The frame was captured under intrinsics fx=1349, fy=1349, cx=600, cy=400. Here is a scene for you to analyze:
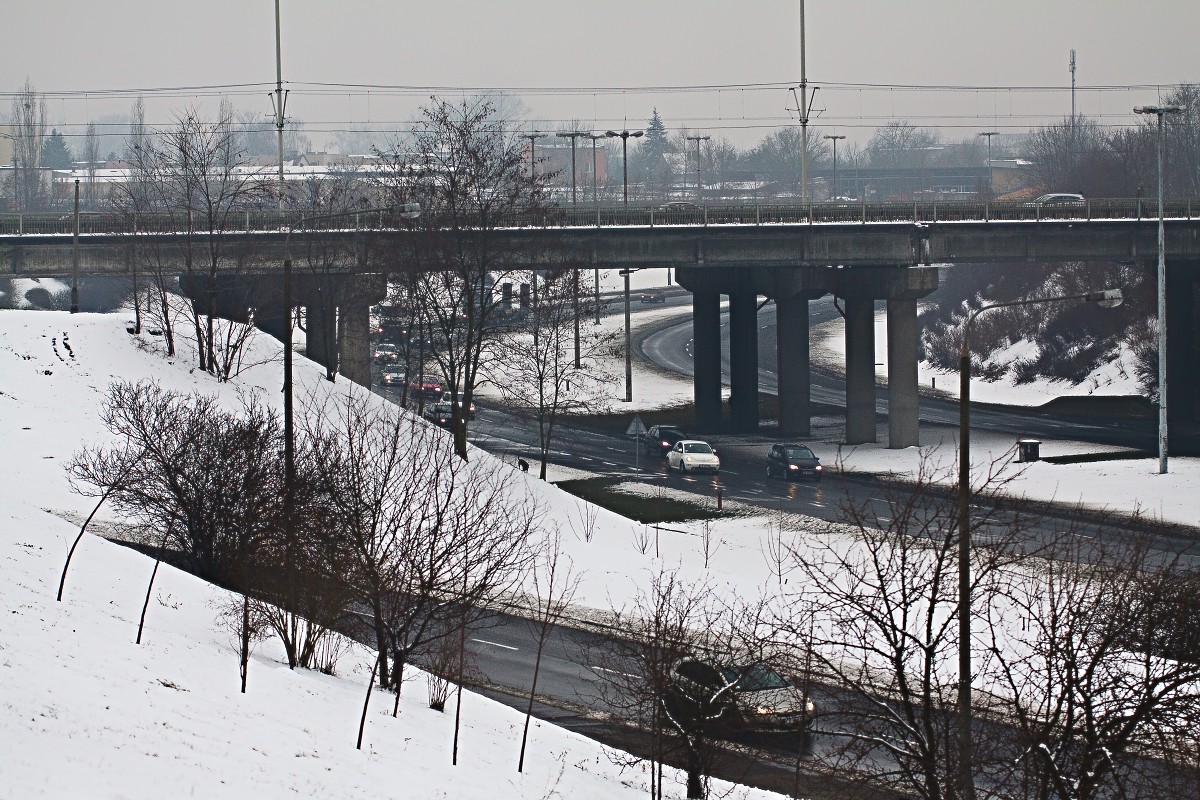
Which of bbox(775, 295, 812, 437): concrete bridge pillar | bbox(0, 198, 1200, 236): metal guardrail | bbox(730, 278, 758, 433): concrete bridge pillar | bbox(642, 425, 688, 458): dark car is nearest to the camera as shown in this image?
Result: bbox(642, 425, 688, 458): dark car

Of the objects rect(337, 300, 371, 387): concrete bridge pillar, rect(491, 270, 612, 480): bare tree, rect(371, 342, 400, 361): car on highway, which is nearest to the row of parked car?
rect(491, 270, 612, 480): bare tree

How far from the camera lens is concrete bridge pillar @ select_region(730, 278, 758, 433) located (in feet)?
214

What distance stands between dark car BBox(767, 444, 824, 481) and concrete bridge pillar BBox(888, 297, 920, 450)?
8970 millimetres

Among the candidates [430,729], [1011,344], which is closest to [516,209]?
[430,729]

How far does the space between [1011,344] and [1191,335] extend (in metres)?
23.0

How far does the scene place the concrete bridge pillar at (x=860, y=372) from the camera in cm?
5938

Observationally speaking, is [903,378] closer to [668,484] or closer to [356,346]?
[668,484]

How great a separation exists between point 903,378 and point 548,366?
51.6 ft

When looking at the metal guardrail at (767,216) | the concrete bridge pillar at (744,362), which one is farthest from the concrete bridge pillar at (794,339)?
the metal guardrail at (767,216)

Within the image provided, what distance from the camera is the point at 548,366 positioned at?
61.2 m

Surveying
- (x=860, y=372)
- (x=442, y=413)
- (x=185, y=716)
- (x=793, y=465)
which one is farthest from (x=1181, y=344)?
(x=185, y=716)

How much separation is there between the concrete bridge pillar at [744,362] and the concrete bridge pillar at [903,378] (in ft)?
26.9

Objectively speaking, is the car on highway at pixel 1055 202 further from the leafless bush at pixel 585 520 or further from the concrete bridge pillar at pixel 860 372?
the leafless bush at pixel 585 520

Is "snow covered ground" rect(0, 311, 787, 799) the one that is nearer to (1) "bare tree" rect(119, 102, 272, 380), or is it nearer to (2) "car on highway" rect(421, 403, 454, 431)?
(1) "bare tree" rect(119, 102, 272, 380)
